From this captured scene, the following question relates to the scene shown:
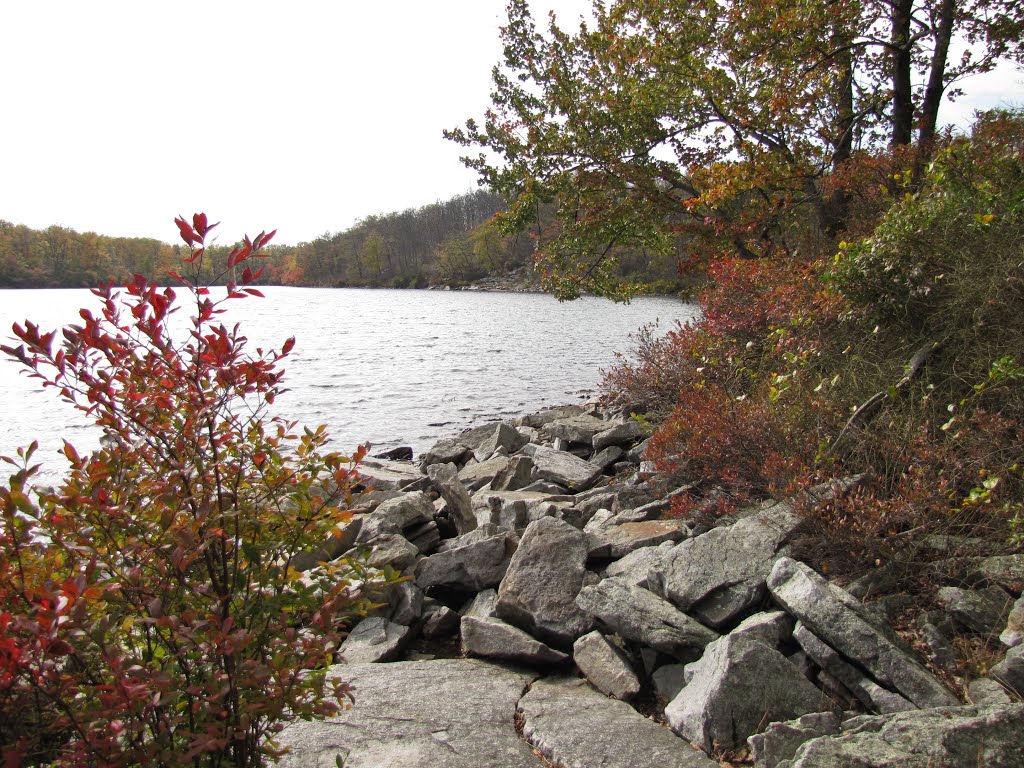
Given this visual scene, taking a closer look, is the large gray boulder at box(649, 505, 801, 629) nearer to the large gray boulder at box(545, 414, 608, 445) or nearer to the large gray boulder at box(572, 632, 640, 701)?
the large gray boulder at box(572, 632, 640, 701)

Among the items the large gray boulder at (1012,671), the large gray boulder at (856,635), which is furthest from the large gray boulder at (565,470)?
the large gray boulder at (1012,671)

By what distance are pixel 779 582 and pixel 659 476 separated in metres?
2.59

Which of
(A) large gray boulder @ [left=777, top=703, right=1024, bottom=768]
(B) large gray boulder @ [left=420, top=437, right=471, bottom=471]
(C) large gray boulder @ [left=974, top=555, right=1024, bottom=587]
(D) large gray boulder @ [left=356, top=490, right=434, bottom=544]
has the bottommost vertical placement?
(B) large gray boulder @ [left=420, top=437, right=471, bottom=471]

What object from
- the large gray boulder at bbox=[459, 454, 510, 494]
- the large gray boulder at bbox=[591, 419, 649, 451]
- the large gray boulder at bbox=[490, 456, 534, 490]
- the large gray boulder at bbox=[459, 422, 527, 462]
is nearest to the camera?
the large gray boulder at bbox=[490, 456, 534, 490]

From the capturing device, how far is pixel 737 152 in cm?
1378

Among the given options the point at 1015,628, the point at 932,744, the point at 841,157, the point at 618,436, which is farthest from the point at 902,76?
the point at 932,744

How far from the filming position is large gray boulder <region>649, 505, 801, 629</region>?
166 inches

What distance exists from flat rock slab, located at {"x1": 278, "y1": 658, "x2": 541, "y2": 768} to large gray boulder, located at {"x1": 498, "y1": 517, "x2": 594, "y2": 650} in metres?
0.39

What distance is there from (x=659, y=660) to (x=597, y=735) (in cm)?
91

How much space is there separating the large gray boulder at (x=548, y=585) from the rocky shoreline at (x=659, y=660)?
0.01 m

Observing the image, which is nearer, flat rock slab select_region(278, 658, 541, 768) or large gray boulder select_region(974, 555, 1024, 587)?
flat rock slab select_region(278, 658, 541, 768)

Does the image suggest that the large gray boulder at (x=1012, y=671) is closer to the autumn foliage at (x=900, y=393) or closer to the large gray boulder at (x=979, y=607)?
the large gray boulder at (x=979, y=607)

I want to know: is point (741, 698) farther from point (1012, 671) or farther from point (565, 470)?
point (565, 470)

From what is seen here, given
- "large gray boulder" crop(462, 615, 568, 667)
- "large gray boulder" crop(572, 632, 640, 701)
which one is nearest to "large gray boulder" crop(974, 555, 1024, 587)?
"large gray boulder" crop(572, 632, 640, 701)
